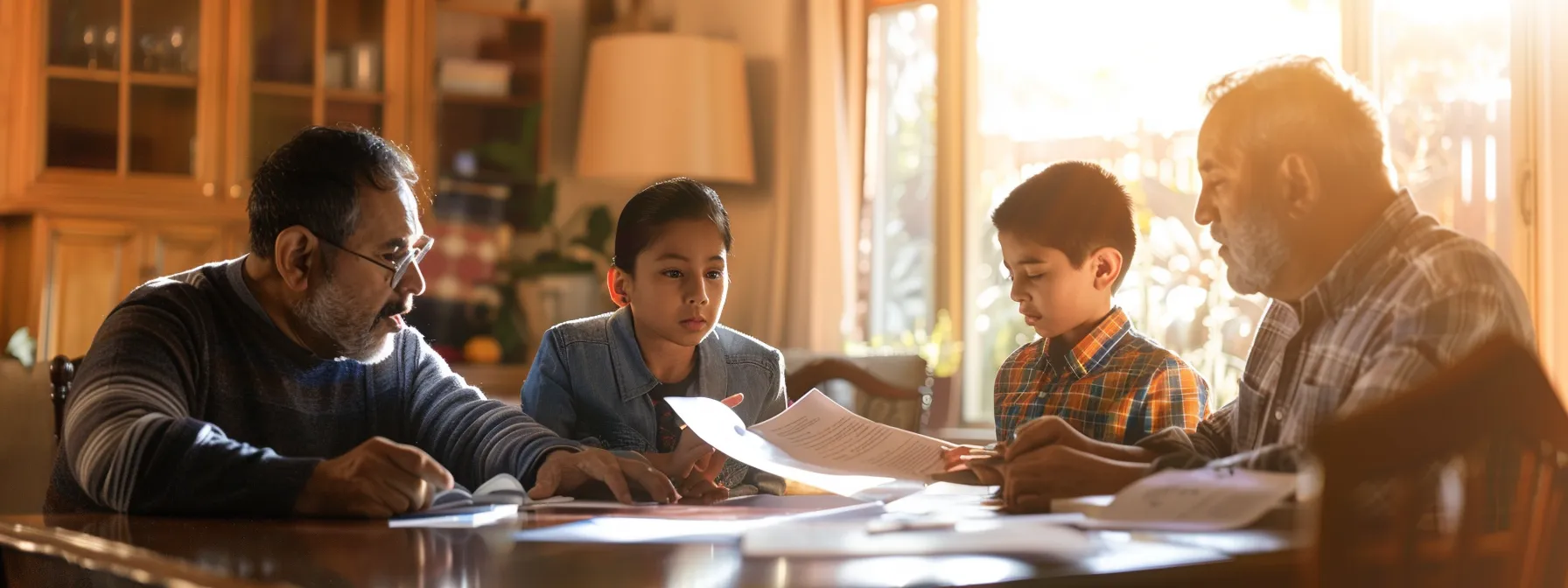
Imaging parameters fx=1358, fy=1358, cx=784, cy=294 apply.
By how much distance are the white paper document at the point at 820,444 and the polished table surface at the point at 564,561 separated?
0.31 metres

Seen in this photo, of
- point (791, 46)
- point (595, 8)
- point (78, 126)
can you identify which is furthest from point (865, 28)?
point (78, 126)

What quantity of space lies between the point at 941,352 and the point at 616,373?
1904mm

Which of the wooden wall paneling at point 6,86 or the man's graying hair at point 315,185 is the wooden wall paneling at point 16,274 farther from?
the man's graying hair at point 315,185

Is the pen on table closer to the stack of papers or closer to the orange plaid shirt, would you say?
the stack of papers

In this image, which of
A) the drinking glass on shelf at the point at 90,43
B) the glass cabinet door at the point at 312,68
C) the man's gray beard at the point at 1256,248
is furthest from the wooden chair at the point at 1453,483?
the drinking glass on shelf at the point at 90,43

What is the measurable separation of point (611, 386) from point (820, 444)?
0.60m

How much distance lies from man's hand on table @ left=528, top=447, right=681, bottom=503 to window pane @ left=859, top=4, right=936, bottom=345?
2569 millimetres

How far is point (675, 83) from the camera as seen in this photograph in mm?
3895

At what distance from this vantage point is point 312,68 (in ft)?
12.5

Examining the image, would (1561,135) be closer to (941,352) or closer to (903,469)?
(941,352)

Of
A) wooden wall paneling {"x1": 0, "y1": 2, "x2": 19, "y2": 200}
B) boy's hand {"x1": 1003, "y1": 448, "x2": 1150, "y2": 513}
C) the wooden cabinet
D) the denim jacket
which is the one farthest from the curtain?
boy's hand {"x1": 1003, "y1": 448, "x2": 1150, "y2": 513}

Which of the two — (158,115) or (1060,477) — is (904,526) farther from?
(158,115)

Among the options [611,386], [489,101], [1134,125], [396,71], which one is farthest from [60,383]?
[1134,125]

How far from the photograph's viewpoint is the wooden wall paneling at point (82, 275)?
342cm
